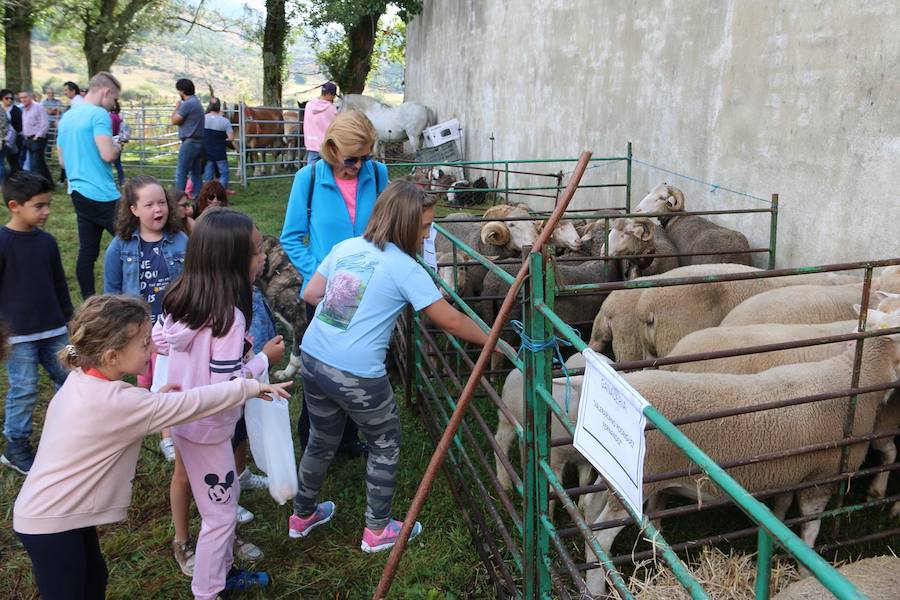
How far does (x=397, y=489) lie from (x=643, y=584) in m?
1.62

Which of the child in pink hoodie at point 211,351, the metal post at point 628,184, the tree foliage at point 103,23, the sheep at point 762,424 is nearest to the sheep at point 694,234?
the metal post at point 628,184

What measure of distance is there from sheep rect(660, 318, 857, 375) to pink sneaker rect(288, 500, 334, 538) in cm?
193

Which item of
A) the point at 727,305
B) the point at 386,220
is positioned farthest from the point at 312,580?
the point at 727,305

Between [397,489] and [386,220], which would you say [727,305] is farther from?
[386,220]

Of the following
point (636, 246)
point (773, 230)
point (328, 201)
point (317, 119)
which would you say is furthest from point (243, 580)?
point (317, 119)

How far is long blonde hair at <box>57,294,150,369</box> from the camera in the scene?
2.33 metres

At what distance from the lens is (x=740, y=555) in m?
3.26

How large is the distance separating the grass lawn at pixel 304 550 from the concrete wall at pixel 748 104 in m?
3.70

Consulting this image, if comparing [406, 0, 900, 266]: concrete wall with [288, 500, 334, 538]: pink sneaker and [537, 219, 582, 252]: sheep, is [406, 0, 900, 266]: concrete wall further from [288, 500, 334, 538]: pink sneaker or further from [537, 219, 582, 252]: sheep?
[288, 500, 334, 538]: pink sneaker

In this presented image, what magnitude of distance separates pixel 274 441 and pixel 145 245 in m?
1.52

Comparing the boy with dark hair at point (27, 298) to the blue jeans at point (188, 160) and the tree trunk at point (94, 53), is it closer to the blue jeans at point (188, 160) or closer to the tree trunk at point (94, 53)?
the blue jeans at point (188, 160)

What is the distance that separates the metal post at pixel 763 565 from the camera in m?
1.25

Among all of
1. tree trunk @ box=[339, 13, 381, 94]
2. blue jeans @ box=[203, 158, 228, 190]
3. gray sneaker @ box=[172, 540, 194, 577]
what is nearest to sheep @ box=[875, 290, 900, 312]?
gray sneaker @ box=[172, 540, 194, 577]

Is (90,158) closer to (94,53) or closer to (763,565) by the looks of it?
(763,565)
